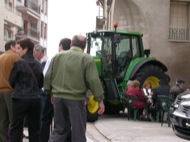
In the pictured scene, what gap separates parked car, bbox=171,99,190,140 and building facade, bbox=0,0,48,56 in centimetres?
2945

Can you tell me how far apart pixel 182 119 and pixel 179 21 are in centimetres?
1444

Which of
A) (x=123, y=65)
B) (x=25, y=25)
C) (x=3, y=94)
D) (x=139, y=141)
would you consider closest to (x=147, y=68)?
Result: (x=123, y=65)

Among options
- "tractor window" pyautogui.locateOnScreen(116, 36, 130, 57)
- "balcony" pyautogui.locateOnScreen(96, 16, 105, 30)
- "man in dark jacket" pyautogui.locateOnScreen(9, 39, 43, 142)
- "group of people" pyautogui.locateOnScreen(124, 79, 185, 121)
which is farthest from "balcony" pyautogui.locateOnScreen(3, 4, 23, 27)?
"man in dark jacket" pyautogui.locateOnScreen(9, 39, 43, 142)

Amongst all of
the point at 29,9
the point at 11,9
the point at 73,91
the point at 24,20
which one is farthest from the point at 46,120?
the point at 24,20

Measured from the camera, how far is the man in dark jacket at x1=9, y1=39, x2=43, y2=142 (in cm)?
646

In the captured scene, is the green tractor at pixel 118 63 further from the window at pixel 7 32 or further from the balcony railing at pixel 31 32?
the balcony railing at pixel 31 32

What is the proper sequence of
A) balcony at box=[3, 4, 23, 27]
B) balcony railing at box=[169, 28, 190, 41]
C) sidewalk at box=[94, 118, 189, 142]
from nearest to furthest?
sidewalk at box=[94, 118, 189, 142] < balcony railing at box=[169, 28, 190, 41] < balcony at box=[3, 4, 23, 27]

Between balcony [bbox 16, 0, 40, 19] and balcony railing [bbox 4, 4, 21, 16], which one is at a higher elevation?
balcony [bbox 16, 0, 40, 19]

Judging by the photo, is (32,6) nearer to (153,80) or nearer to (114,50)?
(153,80)

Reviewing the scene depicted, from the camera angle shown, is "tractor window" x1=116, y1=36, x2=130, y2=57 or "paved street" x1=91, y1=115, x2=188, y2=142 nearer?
"paved street" x1=91, y1=115, x2=188, y2=142

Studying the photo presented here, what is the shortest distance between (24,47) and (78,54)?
40.1 inches

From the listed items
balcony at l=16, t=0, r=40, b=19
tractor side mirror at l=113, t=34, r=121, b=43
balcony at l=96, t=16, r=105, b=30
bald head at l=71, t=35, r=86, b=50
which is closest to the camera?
bald head at l=71, t=35, r=86, b=50

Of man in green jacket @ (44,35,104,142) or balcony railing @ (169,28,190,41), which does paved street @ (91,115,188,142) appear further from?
balcony railing @ (169,28,190,41)

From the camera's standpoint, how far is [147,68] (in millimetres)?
13578
